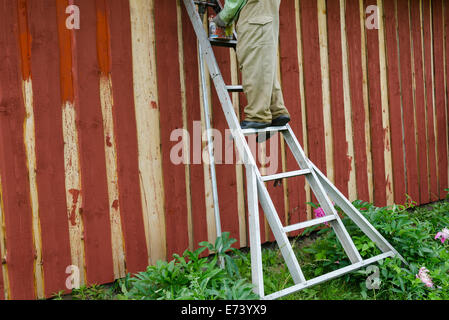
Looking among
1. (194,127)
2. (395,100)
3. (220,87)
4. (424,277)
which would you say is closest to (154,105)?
(194,127)

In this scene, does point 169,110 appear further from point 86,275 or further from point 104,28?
point 86,275

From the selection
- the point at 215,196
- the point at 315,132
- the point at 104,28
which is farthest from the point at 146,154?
the point at 315,132

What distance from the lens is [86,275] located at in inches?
103

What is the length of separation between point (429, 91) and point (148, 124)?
3722 millimetres

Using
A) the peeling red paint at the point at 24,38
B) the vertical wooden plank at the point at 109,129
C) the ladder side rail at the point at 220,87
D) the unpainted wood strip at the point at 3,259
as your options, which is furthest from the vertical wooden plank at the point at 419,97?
the unpainted wood strip at the point at 3,259

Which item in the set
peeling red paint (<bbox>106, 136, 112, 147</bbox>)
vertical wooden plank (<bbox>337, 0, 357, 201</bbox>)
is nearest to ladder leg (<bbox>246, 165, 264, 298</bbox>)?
peeling red paint (<bbox>106, 136, 112, 147</bbox>)

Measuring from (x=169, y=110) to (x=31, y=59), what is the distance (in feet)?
3.11

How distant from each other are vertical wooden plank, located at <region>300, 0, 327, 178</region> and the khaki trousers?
1.18 m

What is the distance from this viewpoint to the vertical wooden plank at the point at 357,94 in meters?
4.15

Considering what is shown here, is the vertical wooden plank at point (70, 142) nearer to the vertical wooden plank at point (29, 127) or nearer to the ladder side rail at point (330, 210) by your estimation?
the vertical wooden plank at point (29, 127)

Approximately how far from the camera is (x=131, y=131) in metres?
2.79

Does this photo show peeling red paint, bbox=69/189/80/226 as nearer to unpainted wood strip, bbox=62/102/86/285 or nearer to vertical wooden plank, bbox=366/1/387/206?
unpainted wood strip, bbox=62/102/86/285

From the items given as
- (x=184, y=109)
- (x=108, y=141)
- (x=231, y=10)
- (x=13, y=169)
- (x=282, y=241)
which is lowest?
(x=282, y=241)

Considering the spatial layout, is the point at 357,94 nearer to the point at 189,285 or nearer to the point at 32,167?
the point at 189,285
